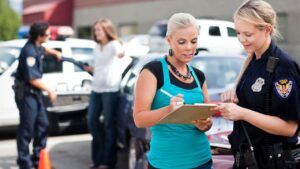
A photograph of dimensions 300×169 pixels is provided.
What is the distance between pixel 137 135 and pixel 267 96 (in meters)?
2.97

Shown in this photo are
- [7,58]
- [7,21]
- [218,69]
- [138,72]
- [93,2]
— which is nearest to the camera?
[218,69]

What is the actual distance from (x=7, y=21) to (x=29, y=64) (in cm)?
2295

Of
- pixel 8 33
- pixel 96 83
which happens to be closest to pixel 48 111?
pixel 96 83

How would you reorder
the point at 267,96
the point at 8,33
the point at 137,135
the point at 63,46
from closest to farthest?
the point at 267,96, the point at 137,135, the point at 63,46, the point at 8,33

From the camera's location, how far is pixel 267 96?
8.69 ft

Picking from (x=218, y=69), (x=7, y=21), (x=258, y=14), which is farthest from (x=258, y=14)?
(x=7, y=21)

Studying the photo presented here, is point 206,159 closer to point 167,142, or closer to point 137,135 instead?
point 167,142

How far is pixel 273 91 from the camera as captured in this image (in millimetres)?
2621

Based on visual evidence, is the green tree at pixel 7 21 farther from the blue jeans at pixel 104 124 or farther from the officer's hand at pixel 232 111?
the officer's hand at pixel 232 111

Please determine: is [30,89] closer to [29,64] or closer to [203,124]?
[29,64]

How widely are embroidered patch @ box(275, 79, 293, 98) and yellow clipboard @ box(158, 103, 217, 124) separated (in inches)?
11.7

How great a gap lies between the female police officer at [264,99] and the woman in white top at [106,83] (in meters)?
3.74

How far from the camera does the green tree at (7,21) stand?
26250mm

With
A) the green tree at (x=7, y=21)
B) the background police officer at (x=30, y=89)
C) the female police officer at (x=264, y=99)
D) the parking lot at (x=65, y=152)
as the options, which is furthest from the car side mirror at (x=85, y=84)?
the green tree at (x=7, y=21)
